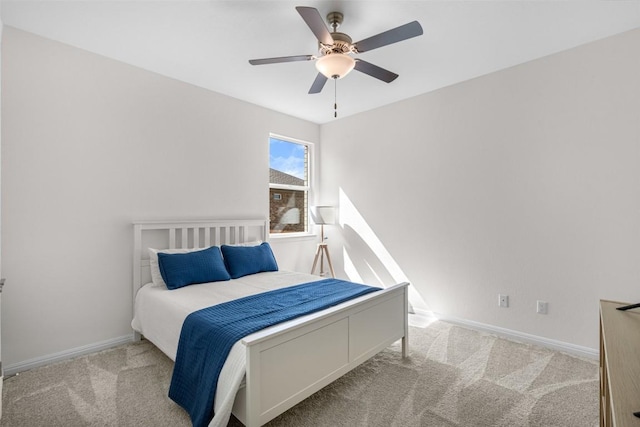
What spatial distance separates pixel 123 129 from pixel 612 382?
362 centimetres

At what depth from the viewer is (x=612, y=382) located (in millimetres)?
905

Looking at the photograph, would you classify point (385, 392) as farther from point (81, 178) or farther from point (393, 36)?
point (81, 178)

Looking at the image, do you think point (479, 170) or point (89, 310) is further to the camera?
point (479, 170)

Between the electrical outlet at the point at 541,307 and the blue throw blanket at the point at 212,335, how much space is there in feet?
6.10

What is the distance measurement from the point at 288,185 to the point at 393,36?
290 cm

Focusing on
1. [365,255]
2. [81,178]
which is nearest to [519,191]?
[365,255]

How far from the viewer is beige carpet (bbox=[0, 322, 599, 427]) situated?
6.21 feet

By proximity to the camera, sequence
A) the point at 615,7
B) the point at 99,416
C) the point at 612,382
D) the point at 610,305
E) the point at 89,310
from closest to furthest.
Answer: the point at 612,382
the point at 610,305
the point at 99,416
the point at 615,7
the point at 89,310

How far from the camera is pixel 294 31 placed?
8.05 ft

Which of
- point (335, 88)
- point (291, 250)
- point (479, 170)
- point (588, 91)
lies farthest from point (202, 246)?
point (588, 91)

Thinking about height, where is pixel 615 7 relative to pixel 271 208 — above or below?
above

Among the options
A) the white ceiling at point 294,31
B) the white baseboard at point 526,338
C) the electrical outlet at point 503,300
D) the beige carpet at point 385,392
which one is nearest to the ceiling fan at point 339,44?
the white ceiling at point 294,31

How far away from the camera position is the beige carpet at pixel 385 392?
1893 millimetres

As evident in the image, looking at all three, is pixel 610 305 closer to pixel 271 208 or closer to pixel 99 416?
pixel 99 416
